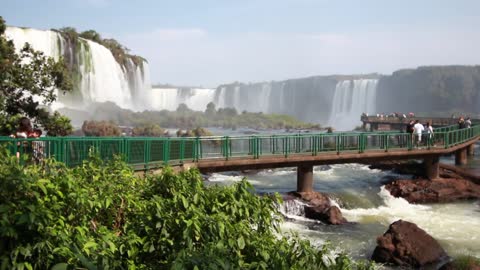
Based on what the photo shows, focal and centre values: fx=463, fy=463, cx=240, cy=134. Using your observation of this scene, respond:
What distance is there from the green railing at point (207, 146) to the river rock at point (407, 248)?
662 centimetres

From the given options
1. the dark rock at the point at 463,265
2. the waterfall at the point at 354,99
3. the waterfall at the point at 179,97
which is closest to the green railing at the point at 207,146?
the dark rock at the point at 463,265

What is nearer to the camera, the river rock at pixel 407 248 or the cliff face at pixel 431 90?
the river rock at pixel 407 248

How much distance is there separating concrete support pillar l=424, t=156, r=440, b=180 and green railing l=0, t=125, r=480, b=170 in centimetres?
65

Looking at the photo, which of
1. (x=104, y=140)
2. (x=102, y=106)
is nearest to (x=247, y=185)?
(x=104, y=140)

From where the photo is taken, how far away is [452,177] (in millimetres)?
23609

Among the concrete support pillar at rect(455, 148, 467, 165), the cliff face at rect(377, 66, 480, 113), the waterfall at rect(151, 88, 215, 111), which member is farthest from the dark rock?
the cliff face at rect(377, 66, 480, 113)

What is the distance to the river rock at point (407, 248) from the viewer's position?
39.3 feet

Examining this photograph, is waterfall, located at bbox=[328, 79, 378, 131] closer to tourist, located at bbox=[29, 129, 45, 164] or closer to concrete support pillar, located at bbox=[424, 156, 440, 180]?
concrete support pillar, located at bbox=[424, 156, 440, 180]

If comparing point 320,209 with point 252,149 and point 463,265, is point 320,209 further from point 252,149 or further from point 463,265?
point 463,265

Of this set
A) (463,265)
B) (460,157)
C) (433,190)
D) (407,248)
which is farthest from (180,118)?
(463,265)

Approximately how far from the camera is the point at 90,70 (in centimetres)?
5331

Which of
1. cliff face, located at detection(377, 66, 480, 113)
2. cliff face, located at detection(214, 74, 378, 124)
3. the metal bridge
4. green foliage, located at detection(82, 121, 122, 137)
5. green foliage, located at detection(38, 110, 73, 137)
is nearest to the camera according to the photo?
the metal bridge

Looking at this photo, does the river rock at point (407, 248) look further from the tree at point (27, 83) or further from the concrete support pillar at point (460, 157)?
the concrete support pillar at point (460, 157)

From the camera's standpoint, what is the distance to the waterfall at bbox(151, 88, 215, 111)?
89.7m
